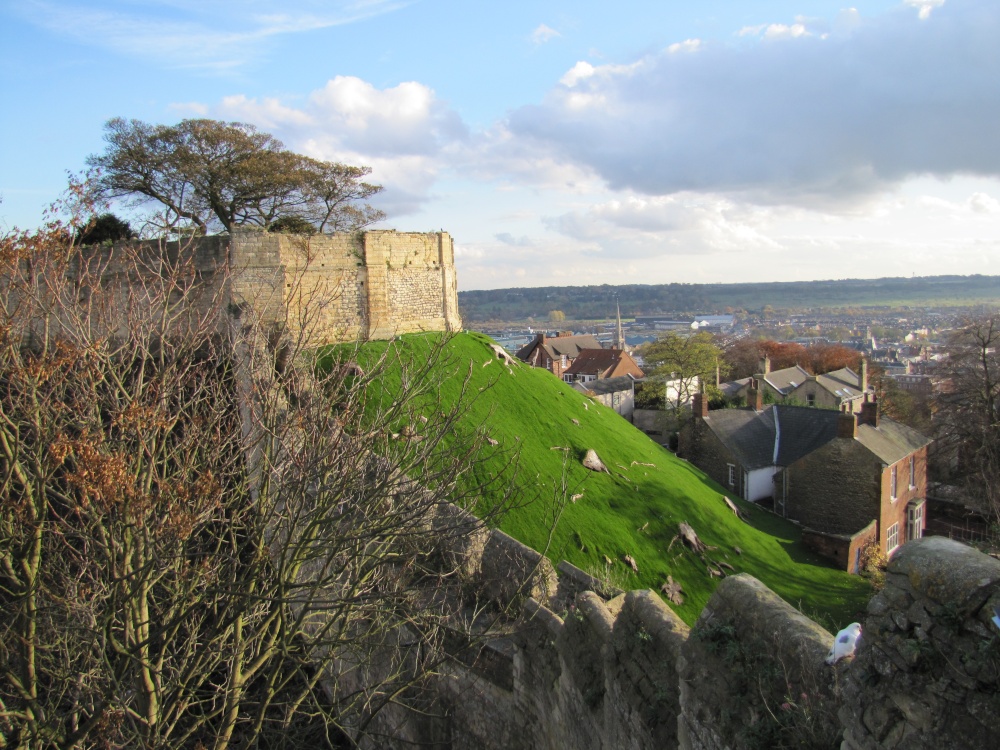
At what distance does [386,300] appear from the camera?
1839 cm

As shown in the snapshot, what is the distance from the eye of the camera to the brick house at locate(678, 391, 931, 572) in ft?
73.2

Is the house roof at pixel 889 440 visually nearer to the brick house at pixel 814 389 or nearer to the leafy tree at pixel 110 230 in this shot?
the brick house at pixel 814 389

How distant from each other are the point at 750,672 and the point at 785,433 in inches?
960

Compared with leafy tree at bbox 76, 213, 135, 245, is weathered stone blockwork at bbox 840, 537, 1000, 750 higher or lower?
lower

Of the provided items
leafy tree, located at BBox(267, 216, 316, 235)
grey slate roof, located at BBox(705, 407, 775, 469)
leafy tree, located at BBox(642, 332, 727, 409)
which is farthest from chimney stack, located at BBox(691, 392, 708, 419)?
leafy tree, located at BBox(267, 216, 316, 235)

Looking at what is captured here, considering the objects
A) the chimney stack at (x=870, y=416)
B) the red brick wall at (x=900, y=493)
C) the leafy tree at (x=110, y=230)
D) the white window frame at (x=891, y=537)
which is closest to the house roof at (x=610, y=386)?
the chimney stack at (x=870, y=416)

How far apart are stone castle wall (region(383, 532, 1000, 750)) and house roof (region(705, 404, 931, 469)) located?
1894cm

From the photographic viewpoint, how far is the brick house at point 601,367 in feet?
174

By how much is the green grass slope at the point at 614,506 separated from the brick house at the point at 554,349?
32.2 metres

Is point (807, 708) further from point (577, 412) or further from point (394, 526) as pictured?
point (577, 412)

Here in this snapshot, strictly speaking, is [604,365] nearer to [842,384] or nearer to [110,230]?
[842,384]

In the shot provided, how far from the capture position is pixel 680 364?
4197 centimetres

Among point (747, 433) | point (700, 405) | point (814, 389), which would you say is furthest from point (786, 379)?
point (700, 405)

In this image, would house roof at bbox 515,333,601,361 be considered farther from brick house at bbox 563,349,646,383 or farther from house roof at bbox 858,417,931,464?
house roof at bbox 858,417,931,464
